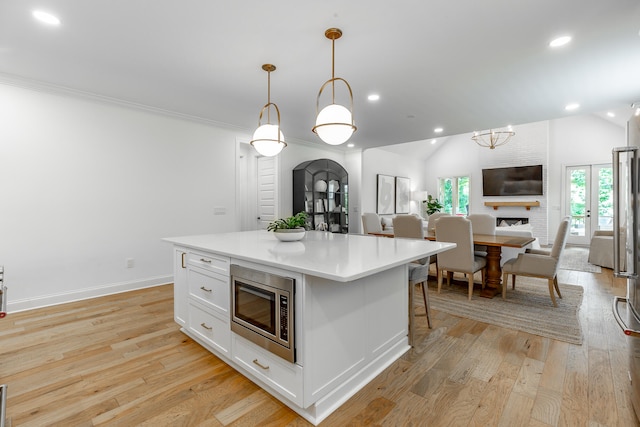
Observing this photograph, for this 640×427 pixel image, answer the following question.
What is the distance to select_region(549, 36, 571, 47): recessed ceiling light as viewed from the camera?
2.41m

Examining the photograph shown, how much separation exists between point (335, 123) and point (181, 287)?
1848 millimetres

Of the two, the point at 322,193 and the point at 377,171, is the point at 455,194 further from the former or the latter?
the point at 322,193

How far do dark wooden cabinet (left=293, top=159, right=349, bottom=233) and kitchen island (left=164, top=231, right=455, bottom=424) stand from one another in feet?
11.0

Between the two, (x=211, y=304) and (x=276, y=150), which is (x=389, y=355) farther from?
(x=276, y=150)

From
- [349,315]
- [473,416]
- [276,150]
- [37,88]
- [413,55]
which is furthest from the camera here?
[37,88]

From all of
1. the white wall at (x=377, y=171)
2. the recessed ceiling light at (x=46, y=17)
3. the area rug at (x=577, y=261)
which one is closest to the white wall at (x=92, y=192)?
the recessed ceiling light at (x=46, y=17)

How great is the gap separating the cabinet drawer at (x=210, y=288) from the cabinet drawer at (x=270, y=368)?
246mm

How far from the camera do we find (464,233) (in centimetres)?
352

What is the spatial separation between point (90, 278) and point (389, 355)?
3489mm

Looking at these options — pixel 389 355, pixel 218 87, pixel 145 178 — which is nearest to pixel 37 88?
pixel 145 178

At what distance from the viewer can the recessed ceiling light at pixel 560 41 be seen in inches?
94.7

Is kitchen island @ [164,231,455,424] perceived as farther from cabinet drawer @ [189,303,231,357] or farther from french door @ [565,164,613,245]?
french door @ [565,164,613,245]

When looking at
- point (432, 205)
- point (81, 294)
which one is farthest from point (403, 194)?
point (81, 294)

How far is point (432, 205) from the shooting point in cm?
958
